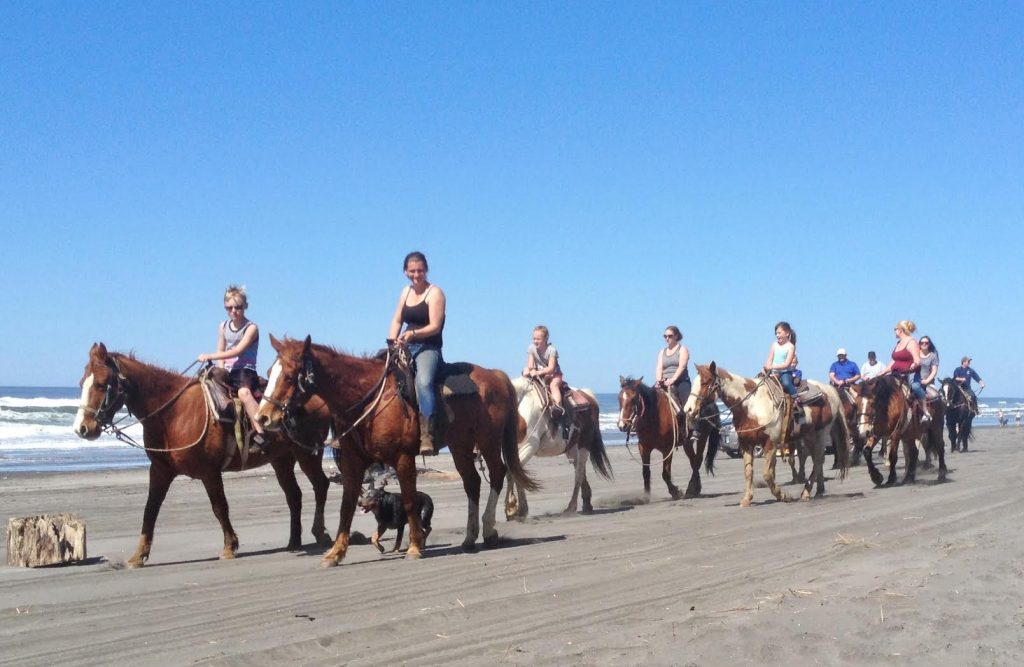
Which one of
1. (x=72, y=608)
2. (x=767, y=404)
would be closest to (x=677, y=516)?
(x=767, y=404)

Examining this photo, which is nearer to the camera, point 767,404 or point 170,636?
point 170,636

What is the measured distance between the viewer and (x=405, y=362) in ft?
31.9

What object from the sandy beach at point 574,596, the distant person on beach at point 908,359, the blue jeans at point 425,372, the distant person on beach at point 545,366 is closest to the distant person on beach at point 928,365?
the distant person on beach at point 908,359

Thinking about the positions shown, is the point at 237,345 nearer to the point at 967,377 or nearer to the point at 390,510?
the point at 390,510

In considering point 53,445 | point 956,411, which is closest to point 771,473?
point 956,411

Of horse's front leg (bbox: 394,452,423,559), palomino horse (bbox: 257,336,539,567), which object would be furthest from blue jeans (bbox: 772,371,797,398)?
horse's front leg (bbox: 394,452,423,559)

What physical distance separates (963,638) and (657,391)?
1008cm

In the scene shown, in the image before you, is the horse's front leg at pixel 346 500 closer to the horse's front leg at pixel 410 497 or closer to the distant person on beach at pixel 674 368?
the horse's front leg at pixel 410 497

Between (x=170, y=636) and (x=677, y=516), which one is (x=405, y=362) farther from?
(x=677, y=516)

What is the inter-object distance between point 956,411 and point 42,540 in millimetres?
25511

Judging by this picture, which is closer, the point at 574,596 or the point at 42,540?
the point at 574,596

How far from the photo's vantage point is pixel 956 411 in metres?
29.0

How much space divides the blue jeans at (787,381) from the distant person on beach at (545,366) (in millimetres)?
3299

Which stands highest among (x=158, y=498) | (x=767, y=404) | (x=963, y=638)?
(x=767, y=404)
